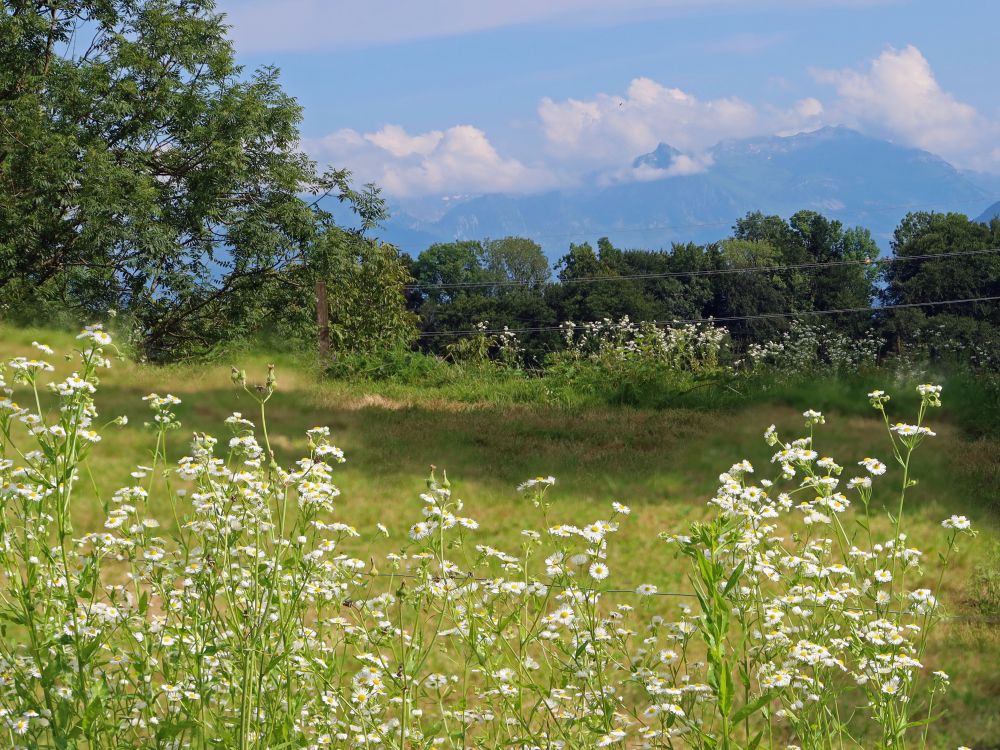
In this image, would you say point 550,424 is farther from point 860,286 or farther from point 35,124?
point 860,286

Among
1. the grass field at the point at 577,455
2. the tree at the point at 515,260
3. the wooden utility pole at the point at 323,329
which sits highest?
the tree at the point at 515,260

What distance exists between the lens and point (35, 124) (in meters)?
13.0

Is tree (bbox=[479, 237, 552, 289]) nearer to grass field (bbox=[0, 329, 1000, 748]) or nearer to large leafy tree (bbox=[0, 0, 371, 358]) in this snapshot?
large leafy tree (bbox=[0, 0, 371, 358])

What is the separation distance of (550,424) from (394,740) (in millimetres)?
5083

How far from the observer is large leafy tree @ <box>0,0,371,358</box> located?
12.9 m

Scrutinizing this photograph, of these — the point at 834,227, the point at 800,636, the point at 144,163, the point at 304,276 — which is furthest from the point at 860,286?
the point at 800,636

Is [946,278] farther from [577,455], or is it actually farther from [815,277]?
[577,455]

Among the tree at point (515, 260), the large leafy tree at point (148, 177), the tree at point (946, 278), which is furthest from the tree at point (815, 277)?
the tree at point (515, 260)

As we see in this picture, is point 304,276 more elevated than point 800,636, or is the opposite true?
point 304,276

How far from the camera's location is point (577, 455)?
6445mm

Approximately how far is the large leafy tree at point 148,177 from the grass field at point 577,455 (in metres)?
4.72

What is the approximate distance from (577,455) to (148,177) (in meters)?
8.96

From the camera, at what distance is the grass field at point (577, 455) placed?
4738 millimetres

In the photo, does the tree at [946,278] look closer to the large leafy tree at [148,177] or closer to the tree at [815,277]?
the tree at [815,277]
